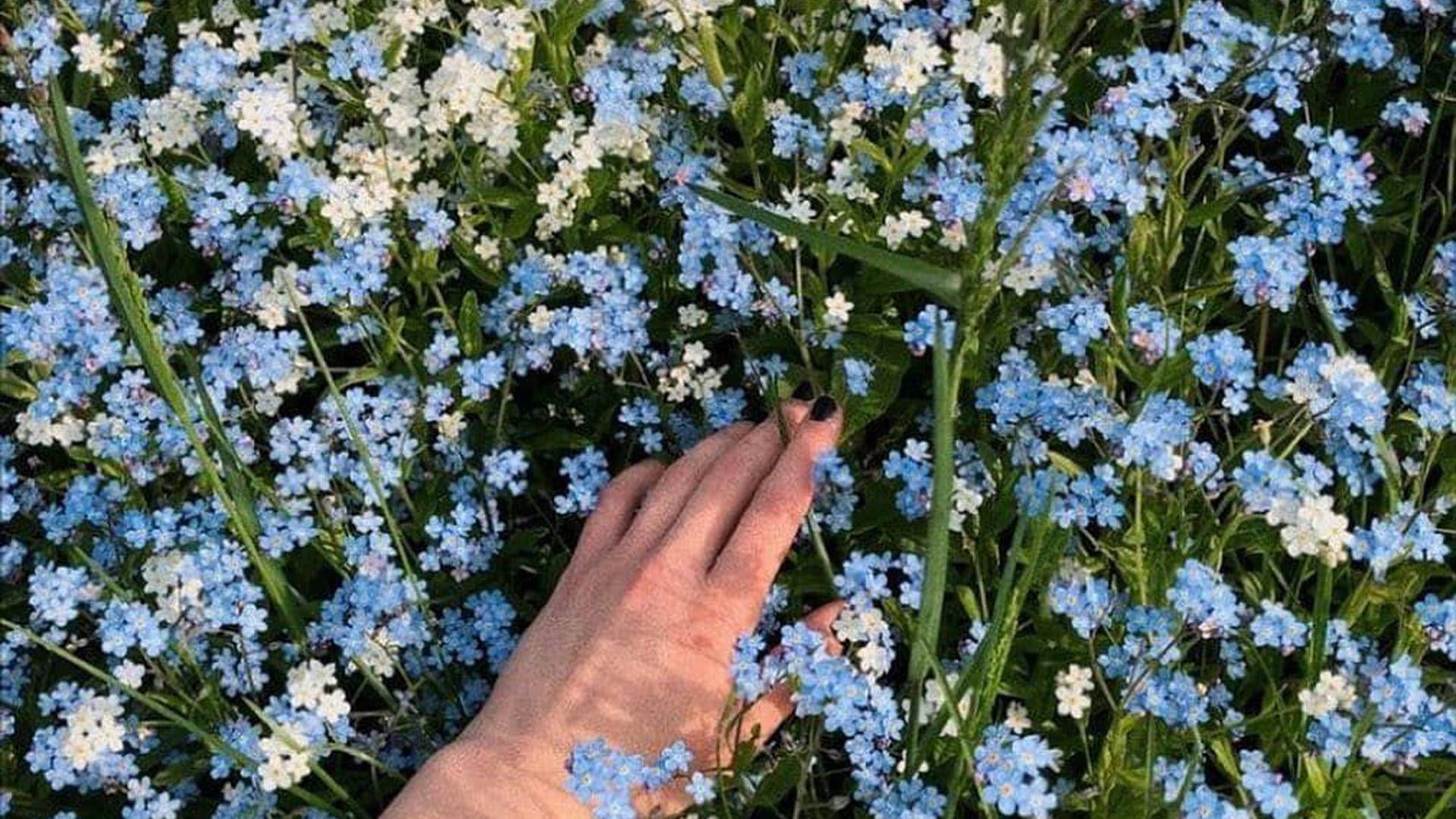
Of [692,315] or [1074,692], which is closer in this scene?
[1074,692]

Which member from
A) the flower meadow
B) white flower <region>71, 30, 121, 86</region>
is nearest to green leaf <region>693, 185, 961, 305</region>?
the flower meadow

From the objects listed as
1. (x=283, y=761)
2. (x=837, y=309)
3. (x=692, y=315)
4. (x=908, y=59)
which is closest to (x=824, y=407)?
(x=837, y=309)

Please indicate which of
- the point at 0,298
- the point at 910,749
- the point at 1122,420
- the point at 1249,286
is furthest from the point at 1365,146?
the point at 0,298

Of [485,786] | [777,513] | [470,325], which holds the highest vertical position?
[470,325]

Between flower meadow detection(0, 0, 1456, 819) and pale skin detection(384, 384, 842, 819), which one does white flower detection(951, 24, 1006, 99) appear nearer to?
flower meadow detection(0, 0, 1456, 819)

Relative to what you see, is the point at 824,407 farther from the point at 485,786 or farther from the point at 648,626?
the point at 485,786
